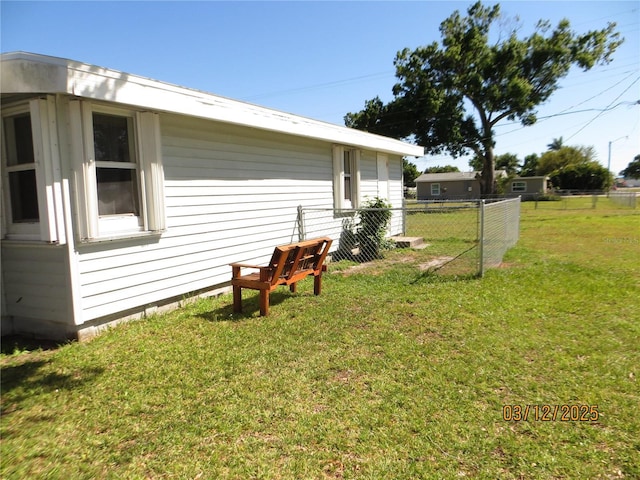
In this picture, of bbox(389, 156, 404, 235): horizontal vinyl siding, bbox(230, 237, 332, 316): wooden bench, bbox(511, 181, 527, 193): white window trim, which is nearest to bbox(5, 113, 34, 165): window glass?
bbox(230, 237, 332, 316): wooden bench

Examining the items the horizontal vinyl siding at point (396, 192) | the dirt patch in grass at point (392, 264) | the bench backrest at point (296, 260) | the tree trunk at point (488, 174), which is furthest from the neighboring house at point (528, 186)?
the bench backrest at point (296, 260)

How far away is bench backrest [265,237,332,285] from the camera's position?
480 centimetres

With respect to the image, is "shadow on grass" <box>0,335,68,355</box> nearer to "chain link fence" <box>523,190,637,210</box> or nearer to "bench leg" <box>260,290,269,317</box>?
"bench leg" <box>260,290,269,317</box>

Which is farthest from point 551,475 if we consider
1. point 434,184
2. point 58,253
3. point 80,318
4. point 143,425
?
point 434,184

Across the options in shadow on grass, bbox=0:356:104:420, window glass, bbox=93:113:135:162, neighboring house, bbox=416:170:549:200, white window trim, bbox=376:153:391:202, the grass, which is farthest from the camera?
neighboring house, bbox=416:170:549:200

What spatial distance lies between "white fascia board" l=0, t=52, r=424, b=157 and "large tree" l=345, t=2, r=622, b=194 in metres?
23.5

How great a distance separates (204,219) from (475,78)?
2738cm

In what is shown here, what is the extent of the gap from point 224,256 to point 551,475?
4960mm

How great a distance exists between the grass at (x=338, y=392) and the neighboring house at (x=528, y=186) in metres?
46.3

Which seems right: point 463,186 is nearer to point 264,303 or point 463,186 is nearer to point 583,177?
point 583,177

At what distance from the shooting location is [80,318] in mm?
4156

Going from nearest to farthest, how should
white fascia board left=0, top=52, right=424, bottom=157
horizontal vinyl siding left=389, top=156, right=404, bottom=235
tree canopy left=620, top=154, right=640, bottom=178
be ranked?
1. white fascia board left=0, top=52, right=424, bottom=157
2. horizontal vinyl siding left=389, top=156, right=404, bottom=235
3. tree canopy left=620, top=154, right=640, bottom=178

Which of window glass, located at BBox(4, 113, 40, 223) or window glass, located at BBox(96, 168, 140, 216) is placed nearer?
window glass, located at BBox(4, 113, 40, 223)

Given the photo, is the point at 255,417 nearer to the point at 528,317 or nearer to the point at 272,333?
the point at 272,333
